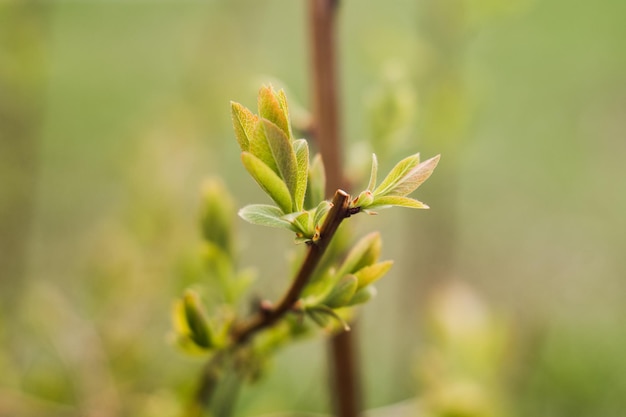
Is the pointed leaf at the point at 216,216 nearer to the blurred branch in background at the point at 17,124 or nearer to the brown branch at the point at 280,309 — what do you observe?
the brown branch at the point at 280,309

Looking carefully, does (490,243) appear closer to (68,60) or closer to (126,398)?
(126,398)

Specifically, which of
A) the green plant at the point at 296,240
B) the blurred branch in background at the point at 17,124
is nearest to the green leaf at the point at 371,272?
the green plant at the point at 296,240

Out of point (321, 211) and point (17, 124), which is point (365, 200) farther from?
point (17, 124)

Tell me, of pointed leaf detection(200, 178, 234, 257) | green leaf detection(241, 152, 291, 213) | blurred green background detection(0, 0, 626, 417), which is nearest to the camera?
green leaf detection(241, 152, 291, 213)

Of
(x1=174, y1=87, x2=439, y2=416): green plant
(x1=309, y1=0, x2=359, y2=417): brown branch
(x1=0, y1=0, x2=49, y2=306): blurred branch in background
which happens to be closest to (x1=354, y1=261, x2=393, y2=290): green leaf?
(x1=174, y1=87, x2=439, y2=416): green plant

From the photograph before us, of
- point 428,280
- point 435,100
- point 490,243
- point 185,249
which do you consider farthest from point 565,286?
point 185,249

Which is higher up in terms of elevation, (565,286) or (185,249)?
(185,249)

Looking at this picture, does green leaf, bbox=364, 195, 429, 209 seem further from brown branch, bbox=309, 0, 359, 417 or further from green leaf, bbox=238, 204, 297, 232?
brown branch, bbox=309, 0, 359, 417
